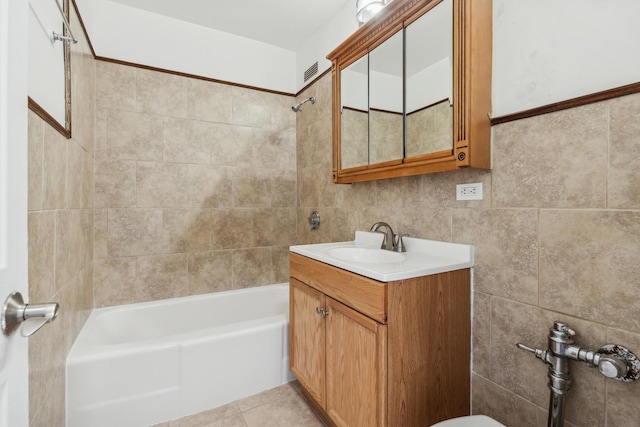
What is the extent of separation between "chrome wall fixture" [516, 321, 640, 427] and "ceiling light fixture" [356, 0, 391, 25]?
178 centimetres

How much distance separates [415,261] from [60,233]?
60.8 inches

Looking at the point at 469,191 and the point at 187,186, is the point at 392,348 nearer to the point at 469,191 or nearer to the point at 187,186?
the point at 469,191

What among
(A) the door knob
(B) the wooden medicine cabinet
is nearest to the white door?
(A) the door knob

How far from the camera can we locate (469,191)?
4.33 feet

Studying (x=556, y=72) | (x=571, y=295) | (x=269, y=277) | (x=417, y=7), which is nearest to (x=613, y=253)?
(x=571, y=295)

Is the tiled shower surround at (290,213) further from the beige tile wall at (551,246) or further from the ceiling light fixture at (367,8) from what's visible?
the ceiling light fixture at (367,8)

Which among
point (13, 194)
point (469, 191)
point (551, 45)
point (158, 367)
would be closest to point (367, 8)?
point (551, 45)

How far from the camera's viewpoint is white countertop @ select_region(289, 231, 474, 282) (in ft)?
3.66

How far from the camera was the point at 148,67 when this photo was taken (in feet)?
7.20

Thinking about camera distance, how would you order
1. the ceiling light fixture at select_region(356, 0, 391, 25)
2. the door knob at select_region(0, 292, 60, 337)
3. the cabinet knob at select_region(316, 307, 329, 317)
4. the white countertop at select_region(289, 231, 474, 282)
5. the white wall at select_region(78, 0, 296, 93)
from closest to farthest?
the door knob at select_region(0, 292, 60, 337) → the white countertop at select_region(289, 231, 474, 282) → the cabinet knob at select_region(316, 307, 329, 317) → the ceiling light fixture at select_region(356, 0, 391, 25) → the white wall at select_region(78, 0, 296, 93)

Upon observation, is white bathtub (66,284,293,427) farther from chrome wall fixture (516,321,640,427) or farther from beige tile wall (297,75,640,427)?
chrome wall fixture (516,321,640,427)

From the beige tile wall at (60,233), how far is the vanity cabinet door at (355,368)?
3.56 feet

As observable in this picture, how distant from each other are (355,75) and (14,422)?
196 cm

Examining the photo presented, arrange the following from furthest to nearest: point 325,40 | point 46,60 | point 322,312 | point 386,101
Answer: point 325,40 → point 386,101 → point 322,312 → point 46,60
